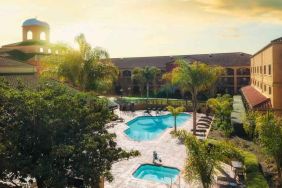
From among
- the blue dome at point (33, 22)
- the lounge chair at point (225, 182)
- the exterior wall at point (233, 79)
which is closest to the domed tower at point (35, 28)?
the blue dome at point (33, 22)

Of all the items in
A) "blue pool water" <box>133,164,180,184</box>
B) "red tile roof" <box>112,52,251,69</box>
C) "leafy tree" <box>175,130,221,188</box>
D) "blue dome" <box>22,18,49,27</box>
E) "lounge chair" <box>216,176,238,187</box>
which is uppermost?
"blue dome" <box>22,18,49,27</box>

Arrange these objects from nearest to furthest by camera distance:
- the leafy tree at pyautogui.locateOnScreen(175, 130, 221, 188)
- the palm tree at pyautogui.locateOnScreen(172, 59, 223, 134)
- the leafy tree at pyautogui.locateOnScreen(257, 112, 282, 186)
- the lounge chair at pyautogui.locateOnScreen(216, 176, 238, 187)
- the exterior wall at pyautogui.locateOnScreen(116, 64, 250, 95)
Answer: the leafy tree at pyautogui.locateOnScreen(175, 130, 221, 188)
the leafy tree at pyautogui.locateOnScreen(257, 112, 282, 186)
the lounge chair at pyautogui.locateOnScreen(216, 176, 238, 187)
the palm tree at pyautogui.locateOnScreen(172, 59, 223, 134)
the exterior wall at pyautogui.locateOnScreen(116, 64, 250, 95)

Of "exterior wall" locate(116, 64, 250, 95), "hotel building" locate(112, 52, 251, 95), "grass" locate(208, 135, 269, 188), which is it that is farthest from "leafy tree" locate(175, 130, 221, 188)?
"exterior wall" locate(116, 64, 250, 95)

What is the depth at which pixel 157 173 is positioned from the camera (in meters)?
21.4

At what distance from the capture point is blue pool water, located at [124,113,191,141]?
113 ft

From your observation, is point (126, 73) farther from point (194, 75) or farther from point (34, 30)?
point (194, 75)

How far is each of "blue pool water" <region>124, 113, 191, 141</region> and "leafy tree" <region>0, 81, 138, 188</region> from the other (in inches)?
815

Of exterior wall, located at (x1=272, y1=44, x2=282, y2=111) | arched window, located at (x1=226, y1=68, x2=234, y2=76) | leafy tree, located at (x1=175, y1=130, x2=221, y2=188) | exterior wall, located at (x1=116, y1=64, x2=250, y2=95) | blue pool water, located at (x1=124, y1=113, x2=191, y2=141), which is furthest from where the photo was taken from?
arched window, located at (x1=226, y1=68, x2=234, y2=76)

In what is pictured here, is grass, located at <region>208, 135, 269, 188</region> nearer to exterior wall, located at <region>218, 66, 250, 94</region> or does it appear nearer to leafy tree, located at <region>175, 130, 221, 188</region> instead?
leafy tree, located at <region>175, 130, 221, 188</region>

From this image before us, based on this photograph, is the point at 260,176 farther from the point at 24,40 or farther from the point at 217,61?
the point at 24,40

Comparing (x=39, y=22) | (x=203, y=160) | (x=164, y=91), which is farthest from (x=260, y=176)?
(x=39, y=22)

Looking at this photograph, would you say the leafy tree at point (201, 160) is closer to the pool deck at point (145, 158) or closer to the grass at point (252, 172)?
the grass at point (252, 172)

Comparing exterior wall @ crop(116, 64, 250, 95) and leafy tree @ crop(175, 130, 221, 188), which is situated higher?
exterior wall @ crop(116, 64, 250, 95)

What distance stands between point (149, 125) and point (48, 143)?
29.7 metres
